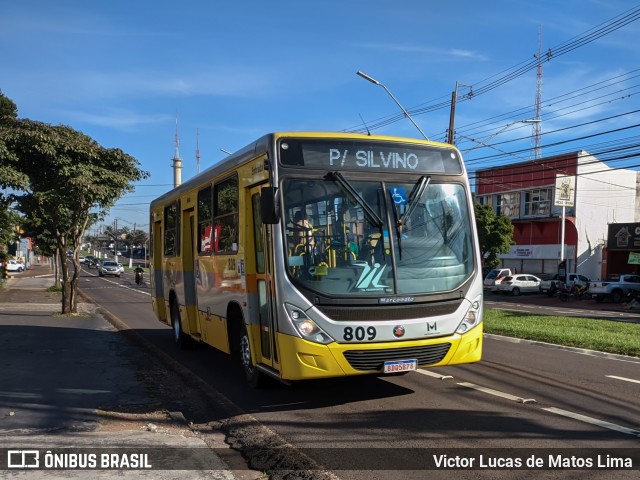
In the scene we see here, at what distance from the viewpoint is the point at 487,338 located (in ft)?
47.4

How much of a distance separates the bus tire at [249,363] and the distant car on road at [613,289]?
106 feet

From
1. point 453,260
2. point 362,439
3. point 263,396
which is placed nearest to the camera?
point 362,439

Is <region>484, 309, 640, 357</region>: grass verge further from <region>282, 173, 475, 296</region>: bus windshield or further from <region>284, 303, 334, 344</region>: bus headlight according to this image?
<region>284, 303, 334, 344</region>: bus headlight

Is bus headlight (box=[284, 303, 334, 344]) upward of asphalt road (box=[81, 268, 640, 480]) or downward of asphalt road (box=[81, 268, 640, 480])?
upward

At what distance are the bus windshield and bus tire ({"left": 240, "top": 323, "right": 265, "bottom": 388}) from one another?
174 centimetres

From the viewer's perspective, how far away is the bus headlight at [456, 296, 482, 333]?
6926mm

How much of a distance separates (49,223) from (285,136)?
45.0ft

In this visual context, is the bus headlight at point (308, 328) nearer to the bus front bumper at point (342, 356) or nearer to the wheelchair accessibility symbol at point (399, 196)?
the bus front bumper at point (342, 356)

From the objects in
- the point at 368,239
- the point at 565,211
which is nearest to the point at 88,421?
the point at 368,239

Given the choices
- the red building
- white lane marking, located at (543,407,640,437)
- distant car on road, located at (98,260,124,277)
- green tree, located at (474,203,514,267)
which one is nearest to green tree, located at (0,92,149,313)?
white lane marking, located at (543,407,640,437)

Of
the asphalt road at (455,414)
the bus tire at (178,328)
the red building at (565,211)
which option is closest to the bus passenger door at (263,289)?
the asphalt road at (455,414)

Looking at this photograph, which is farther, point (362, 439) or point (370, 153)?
point (370, 153)

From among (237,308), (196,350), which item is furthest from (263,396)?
(196,350)

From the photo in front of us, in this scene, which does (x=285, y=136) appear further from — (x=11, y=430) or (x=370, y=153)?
(x=11, y=430)
